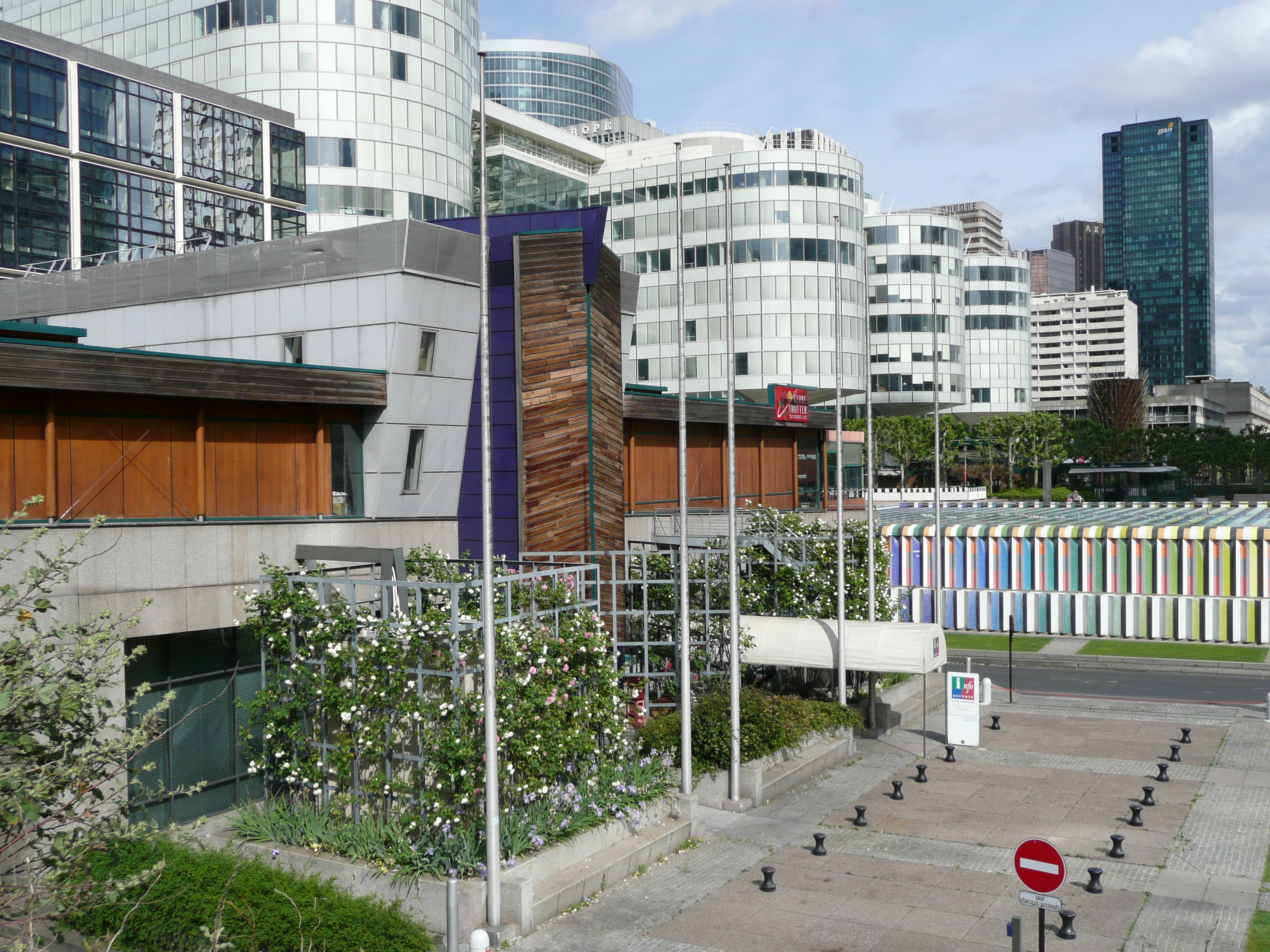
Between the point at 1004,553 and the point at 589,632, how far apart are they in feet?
101

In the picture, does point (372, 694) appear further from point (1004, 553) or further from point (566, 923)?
point (1004, 553)

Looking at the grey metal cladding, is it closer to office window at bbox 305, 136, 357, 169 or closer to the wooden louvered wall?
the wooden louvered wall

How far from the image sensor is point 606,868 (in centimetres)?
1700

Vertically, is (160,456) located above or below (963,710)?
above

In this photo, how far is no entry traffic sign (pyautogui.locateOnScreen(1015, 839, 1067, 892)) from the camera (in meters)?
11.7

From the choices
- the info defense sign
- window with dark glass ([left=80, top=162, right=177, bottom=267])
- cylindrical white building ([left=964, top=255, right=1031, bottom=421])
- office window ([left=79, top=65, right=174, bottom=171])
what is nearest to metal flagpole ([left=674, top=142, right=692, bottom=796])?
the info defense sign

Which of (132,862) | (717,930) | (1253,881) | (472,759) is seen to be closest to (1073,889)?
(1253,881)

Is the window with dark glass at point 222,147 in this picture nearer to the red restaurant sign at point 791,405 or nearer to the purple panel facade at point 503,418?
the red restaurant sign at point 791,405

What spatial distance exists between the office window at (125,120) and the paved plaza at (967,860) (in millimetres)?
55933

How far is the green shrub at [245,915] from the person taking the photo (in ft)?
44.7

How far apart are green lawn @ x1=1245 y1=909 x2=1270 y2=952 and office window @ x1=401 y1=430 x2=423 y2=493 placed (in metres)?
17.7

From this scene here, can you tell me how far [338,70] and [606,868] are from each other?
6659 centimetres

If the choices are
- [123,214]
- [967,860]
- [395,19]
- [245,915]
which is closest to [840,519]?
[967,860]

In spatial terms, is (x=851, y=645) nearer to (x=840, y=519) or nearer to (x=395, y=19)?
(x=840, y=519)
